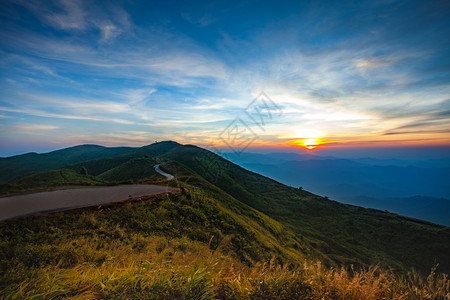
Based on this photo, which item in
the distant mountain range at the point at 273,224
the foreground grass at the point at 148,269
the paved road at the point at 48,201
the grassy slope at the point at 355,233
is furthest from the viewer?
the grassy slope at the point at 355,233

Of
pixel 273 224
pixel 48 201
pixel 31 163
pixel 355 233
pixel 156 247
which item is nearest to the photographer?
pixel 156 247

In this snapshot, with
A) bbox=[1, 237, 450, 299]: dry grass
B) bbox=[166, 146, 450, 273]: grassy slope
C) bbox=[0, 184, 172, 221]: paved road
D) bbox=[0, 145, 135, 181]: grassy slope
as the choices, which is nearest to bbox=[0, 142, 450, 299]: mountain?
bbox=[1, 237, 450, 299]: dry grass

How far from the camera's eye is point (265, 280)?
2777 millimetres

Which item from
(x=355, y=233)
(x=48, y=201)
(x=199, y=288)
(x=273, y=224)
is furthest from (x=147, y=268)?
(x=355, y=233)

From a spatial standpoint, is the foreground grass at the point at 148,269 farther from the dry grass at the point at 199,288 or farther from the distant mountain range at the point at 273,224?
the distant mountain range at the point at 273,224

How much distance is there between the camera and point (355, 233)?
47.9 meters

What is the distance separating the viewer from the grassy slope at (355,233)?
1462 inches

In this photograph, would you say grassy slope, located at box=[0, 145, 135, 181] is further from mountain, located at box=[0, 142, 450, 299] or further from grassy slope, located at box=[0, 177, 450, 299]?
grassy slope, located at box=[0, 177, 450, 299]

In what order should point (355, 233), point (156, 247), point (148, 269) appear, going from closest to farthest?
point (148, 269) < point (156, 247) < point (355, 233)

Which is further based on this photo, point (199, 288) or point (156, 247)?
point (156, 247)

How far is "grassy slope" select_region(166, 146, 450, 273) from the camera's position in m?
37.1

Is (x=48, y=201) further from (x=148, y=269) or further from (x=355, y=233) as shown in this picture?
(x=355, y=233)

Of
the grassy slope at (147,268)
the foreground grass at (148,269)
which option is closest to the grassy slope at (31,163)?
the grassy slope at (147,268)

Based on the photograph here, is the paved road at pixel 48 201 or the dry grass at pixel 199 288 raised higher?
the dry grass at pixel 199 288
